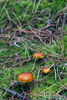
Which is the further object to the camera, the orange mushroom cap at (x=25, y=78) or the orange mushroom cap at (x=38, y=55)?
the orange mushroom cap at (x=38, y=55)

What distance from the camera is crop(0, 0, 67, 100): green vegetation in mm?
1966

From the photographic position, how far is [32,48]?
2.50m

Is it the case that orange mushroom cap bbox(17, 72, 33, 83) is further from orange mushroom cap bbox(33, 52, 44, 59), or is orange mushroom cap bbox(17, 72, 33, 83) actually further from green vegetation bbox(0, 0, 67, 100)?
orange mushroom cap bbox(33, 52, 44, 59)

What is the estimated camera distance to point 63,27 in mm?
2732

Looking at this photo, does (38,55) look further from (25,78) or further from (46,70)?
(25,78)

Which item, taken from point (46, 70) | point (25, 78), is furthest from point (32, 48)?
point (25, 78)

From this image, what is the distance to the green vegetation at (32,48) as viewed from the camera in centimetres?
197

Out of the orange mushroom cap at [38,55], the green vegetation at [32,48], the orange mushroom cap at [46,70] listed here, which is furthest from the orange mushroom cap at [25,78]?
the orange mushroom cap at [38,55]

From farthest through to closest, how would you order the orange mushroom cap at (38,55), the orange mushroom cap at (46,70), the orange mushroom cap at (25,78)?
the orange mushroom cap at (38,55) → the orange mushroom cap at (46,70) → the orange mushroom cap at (25,78)

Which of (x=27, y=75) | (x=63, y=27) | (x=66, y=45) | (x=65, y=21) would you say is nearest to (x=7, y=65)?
(x=27, y=75)

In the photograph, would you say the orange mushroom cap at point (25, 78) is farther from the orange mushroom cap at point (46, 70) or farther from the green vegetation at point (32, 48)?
the orange mushroom cap at point (46, 70)

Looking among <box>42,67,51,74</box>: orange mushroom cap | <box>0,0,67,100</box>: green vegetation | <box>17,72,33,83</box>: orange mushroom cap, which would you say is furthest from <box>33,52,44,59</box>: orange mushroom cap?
<box>17,72,33,83</box>: orange mushroom cap

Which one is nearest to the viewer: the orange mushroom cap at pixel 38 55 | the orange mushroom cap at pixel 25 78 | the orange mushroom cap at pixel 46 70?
the orange mushroom cap at pixel 25 78

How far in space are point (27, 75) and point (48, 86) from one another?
0.26 m
